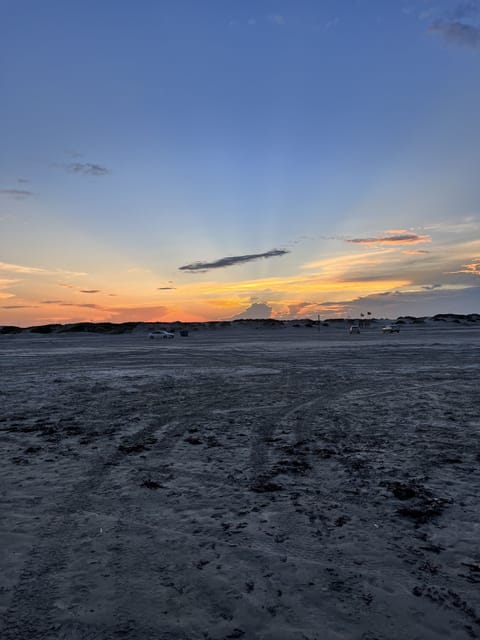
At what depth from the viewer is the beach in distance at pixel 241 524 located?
3.43m

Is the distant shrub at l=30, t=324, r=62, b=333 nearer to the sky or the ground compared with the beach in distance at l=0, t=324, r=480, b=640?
nearer to the sky

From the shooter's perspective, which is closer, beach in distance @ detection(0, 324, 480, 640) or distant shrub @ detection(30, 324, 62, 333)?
beach in distance @ detection(0, 324, 480, 640)

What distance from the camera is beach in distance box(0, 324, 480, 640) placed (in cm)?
343

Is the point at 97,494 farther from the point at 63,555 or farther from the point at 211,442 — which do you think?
the point at 211,442

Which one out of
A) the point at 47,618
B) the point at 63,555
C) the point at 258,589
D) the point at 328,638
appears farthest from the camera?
the point at 63,555

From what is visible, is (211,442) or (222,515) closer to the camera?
(222,515)

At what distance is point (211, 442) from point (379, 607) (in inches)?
200

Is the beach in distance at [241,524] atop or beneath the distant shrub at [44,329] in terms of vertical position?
beneath

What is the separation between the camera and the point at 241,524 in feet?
16.3

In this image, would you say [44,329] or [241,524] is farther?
[44,329]

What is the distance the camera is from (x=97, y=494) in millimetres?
5840

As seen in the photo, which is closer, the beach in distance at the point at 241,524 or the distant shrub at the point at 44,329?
the beach in distance at the point at 241,524

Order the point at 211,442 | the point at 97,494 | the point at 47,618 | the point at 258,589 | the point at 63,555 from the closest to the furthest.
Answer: the point at 47,618
the point at 258,589
the point at 63,555
the point at 97,494
the point at 211,442

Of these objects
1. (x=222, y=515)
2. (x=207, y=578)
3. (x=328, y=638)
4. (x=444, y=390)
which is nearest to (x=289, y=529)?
(x=222, y=515)
